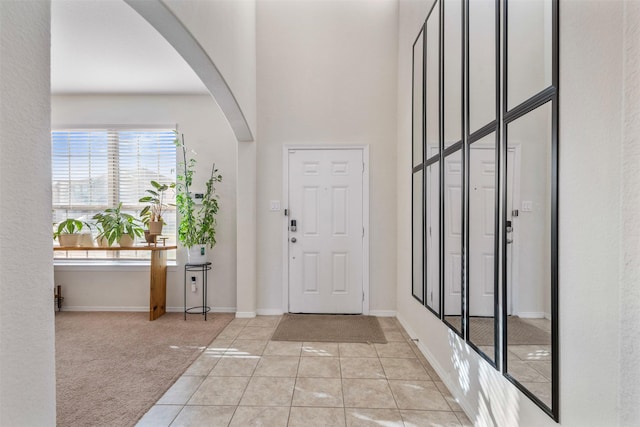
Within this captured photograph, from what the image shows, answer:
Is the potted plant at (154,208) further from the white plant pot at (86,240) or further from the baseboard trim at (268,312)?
the baseboard trim at (268,312)

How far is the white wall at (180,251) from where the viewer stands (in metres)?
4.24

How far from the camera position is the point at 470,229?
6.64ft

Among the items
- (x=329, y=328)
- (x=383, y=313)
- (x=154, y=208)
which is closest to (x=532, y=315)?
(x=329, y=328)

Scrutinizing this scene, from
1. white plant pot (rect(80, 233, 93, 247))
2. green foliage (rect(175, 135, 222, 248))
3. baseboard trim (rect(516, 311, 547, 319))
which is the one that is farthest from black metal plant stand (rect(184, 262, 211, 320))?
baseboard trim (rect(516, 311, 547, 319))

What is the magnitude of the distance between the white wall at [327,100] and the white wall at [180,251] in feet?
1.62

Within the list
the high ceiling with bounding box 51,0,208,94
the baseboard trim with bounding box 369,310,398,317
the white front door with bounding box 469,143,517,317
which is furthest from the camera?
the baseboard trim with bounding box 369,310,398,317

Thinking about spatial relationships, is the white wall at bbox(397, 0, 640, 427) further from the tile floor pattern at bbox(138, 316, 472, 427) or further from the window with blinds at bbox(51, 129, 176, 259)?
the window with blinds at bbox(51, 129, 176, 259)

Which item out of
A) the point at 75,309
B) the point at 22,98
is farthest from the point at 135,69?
A: the point at 22,98

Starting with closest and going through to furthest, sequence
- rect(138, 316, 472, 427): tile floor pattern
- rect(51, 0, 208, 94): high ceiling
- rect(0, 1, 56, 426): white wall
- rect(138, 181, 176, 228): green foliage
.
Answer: rect(0, 1, 56, 426): white wall
rect(138, 316, 472, 427): tile floor pattern
rect(51, 0, 208, 94): high ceiling
rect(138, 181, 176, 228): green foliage

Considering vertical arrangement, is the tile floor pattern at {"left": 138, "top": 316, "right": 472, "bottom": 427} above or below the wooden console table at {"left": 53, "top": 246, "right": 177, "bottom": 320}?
below

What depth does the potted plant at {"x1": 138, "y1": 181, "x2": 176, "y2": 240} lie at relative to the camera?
405 centimetres

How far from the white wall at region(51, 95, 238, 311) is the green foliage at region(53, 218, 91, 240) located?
0.51m

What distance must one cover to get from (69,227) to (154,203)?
104 centimetres

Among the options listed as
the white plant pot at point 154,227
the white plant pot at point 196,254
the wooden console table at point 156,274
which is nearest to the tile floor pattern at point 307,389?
the white plant pot at point 196,254
